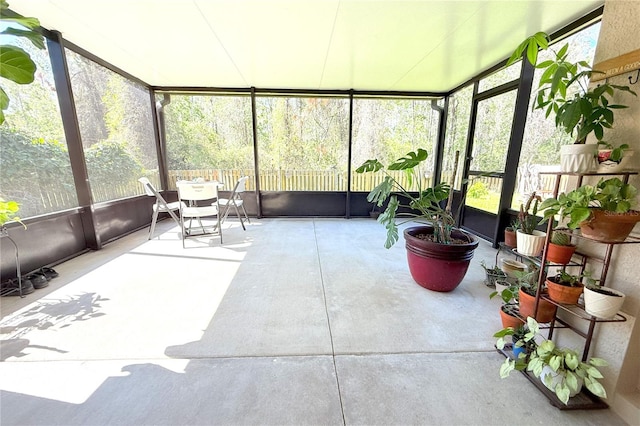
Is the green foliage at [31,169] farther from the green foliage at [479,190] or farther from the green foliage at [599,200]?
the green foliage at [479,190]

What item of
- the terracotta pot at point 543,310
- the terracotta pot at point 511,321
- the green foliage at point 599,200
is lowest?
the terracotta pot at point 511,321

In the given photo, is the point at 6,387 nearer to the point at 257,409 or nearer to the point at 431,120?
the point at 257,409

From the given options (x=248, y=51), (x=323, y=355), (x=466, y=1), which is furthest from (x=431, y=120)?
(x=323, y=355)

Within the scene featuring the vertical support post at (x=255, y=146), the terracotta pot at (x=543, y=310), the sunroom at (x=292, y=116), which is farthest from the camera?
the vertical support post at (x=255, y=146)

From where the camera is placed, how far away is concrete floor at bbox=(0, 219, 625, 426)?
1.10m

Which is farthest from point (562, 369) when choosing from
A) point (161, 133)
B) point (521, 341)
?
point (161, 133)

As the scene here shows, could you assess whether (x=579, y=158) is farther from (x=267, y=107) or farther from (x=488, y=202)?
(x=267, y=107)

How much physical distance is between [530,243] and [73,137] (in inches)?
172

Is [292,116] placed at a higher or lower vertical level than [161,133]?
higher

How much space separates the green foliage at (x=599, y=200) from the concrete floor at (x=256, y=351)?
915mm

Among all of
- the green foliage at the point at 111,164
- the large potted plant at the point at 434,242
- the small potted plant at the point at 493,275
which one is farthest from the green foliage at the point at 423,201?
the green foliage at the point at 111,164

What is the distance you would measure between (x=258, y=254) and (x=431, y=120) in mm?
4297

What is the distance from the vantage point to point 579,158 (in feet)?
3.67

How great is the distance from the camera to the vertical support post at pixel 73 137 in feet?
8.48
